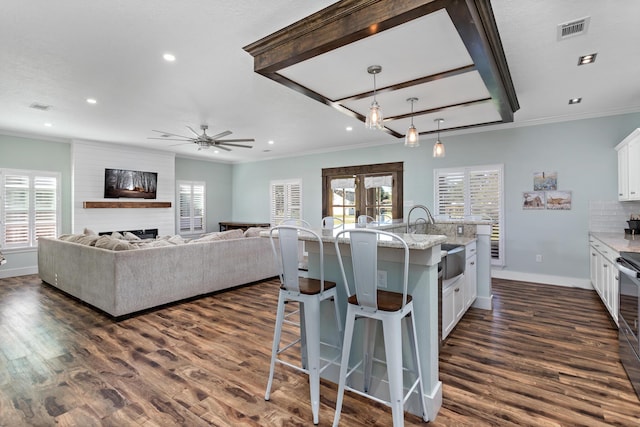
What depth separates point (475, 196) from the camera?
5.73 metres

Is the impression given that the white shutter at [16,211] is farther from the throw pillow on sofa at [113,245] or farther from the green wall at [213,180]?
the throw pillow on sofa at [113,245]

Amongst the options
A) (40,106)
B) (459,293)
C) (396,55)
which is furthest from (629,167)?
(40,106)

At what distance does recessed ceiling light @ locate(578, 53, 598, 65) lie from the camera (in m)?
2.94

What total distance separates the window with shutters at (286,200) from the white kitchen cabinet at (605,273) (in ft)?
18.8

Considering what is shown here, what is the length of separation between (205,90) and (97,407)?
10.5ft

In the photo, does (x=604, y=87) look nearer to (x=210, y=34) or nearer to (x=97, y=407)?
(x=210, y=34)

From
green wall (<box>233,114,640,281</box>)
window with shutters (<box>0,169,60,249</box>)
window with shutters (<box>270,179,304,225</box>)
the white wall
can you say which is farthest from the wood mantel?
green wall (<box>233,114,640,281</box>)

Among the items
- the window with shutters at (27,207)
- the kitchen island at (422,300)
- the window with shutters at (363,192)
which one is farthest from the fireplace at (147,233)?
the kitchen island at (422,300)

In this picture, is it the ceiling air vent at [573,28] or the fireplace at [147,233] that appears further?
the fireplace at [147,233]

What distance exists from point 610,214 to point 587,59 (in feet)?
9.32

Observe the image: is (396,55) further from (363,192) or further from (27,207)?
(27,207)

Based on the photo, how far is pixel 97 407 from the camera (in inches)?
82.6

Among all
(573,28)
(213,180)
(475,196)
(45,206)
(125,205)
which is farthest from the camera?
(213,180)

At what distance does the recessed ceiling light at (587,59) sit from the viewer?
294 cm
